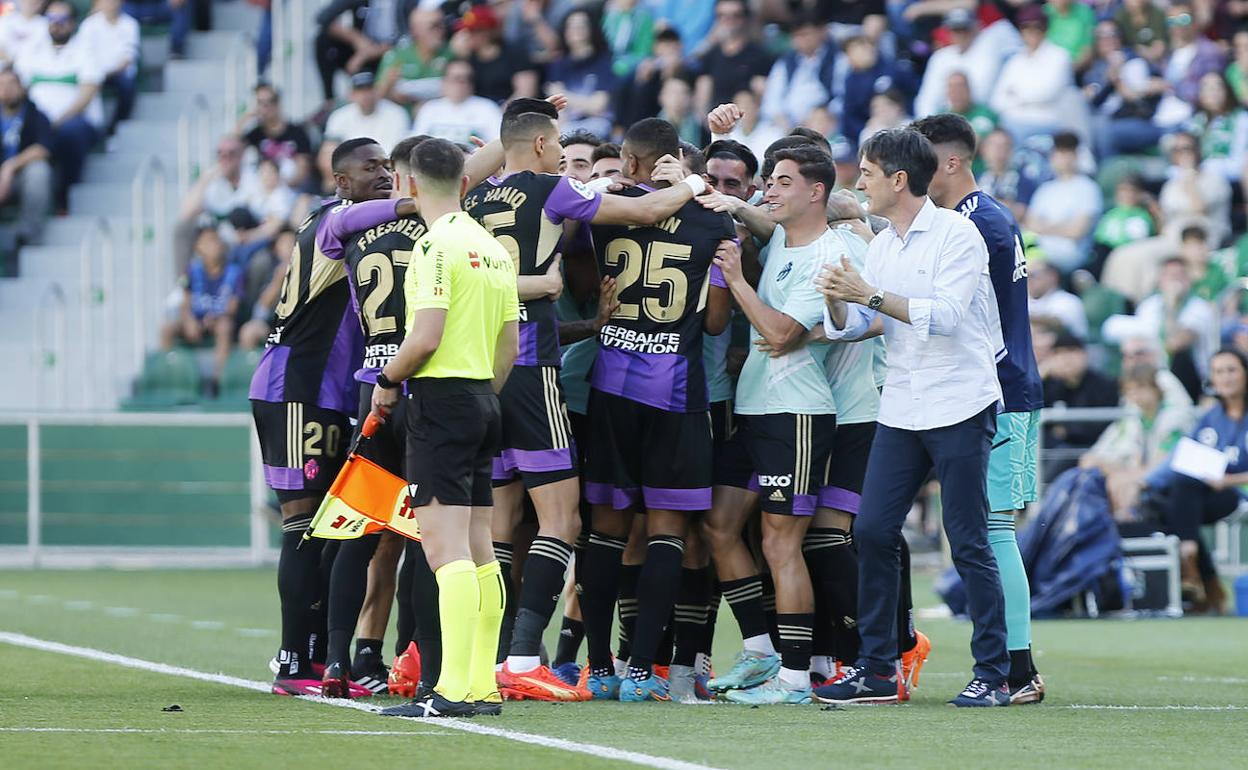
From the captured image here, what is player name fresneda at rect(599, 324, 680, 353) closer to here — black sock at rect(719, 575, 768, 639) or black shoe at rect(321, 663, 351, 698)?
black sock at rect(719, 575, 768, 639)

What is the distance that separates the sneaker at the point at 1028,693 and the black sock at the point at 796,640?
33.4 inches

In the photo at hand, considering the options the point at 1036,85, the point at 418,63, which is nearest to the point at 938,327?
the point at 1036,85

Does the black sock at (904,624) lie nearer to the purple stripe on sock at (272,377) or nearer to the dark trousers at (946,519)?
the dark trousers at (946,519)

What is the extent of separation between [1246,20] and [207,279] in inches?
410

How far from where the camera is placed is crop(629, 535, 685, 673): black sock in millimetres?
8562

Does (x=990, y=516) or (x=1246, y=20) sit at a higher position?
Answer: (x=1246, y=20)

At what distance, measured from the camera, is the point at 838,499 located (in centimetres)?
896

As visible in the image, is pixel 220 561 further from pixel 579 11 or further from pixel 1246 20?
pixel 1246 20

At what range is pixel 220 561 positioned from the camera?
59.8 ft

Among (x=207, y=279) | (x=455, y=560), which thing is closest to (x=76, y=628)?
(x=455, y=560)

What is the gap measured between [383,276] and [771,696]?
2326 millimetres

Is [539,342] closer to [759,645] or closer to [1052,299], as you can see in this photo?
[759,645]

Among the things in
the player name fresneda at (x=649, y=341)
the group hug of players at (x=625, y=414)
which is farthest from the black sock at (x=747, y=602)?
the player name fresneda at (x=649, y=341)

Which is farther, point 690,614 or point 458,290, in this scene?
point 690,614
